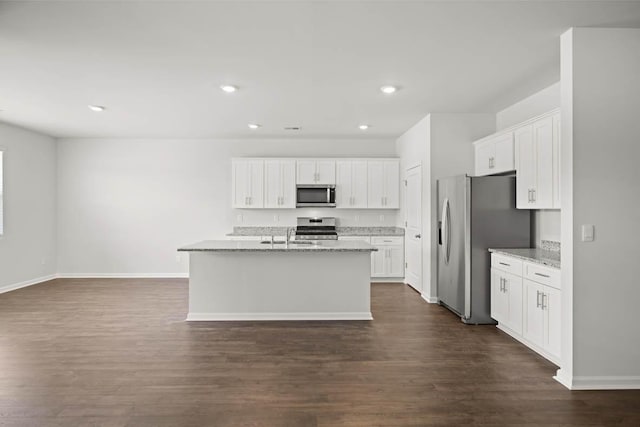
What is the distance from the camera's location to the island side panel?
4.90 m

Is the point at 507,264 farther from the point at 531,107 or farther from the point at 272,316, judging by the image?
the point at 272,316

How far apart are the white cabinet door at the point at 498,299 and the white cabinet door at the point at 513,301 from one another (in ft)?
0.16

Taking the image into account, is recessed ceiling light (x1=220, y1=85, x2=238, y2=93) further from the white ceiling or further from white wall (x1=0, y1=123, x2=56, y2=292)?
white wall (x1=0, y1=123, x2=56, y2=292)

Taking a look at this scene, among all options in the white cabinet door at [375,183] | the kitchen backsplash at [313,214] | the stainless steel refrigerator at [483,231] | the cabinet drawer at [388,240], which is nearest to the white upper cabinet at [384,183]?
the white cabinet door at [375,183]

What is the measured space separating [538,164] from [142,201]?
6933 millimetres

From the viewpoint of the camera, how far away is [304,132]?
729 centimetres

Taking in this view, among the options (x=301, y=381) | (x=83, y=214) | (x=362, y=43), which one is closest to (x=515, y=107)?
(x=362, y=43)

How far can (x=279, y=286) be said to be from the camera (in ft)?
16.2

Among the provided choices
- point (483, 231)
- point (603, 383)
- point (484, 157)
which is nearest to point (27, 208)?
point (483, 231)

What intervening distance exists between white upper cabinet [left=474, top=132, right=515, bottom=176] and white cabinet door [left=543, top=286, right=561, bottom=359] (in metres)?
1.65

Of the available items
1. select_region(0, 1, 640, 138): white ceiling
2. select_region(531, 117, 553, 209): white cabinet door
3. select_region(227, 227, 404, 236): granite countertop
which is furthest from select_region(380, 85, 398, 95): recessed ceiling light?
select_region(227, 227, 404, 236): granite countertop

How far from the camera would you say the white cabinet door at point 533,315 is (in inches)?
144

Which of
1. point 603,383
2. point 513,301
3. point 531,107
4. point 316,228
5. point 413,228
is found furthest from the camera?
point 316,228

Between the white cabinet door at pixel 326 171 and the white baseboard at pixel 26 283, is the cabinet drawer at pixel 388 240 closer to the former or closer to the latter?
the white cabinet door at pixel 326 171
